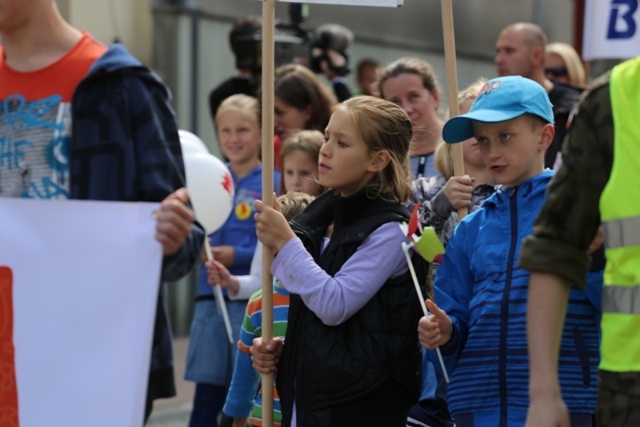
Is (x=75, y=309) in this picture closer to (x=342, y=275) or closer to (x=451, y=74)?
(x=342, y=275)

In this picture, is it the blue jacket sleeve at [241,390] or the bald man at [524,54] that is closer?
the blue jacket sleeve at [241,390]

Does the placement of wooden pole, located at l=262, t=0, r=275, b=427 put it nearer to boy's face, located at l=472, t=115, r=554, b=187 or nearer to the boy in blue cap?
the boy in blue cap

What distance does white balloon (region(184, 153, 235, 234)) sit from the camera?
21.5 feet

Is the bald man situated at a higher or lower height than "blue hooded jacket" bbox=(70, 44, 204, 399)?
higher

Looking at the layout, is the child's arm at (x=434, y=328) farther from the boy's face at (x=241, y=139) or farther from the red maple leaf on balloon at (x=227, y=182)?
the boy's face at (x=241, y=139)

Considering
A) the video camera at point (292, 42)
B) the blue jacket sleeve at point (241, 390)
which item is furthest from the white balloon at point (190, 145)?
the blue jacket sleeve at point (241, 390)

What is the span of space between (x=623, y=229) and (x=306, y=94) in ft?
14.3

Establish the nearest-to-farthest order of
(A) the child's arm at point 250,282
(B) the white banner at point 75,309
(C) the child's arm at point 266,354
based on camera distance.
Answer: (B) the white banner at point 75,309 → (C) the child's arm at point 266,354 → (A) the child's arm at point 250,282

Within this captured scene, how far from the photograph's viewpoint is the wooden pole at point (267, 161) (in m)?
4.28

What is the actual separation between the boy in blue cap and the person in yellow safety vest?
0.84m

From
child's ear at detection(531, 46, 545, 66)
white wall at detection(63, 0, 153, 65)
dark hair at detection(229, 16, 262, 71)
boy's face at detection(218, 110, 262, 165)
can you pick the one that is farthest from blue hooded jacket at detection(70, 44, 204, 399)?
white wall at detection(63, 0, 153, 65)

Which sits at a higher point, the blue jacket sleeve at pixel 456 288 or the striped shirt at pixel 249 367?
the blue jacket sleeve at pixel 456 288

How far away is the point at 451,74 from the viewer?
4461 mm

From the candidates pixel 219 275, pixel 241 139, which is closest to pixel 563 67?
pixel 241 139
